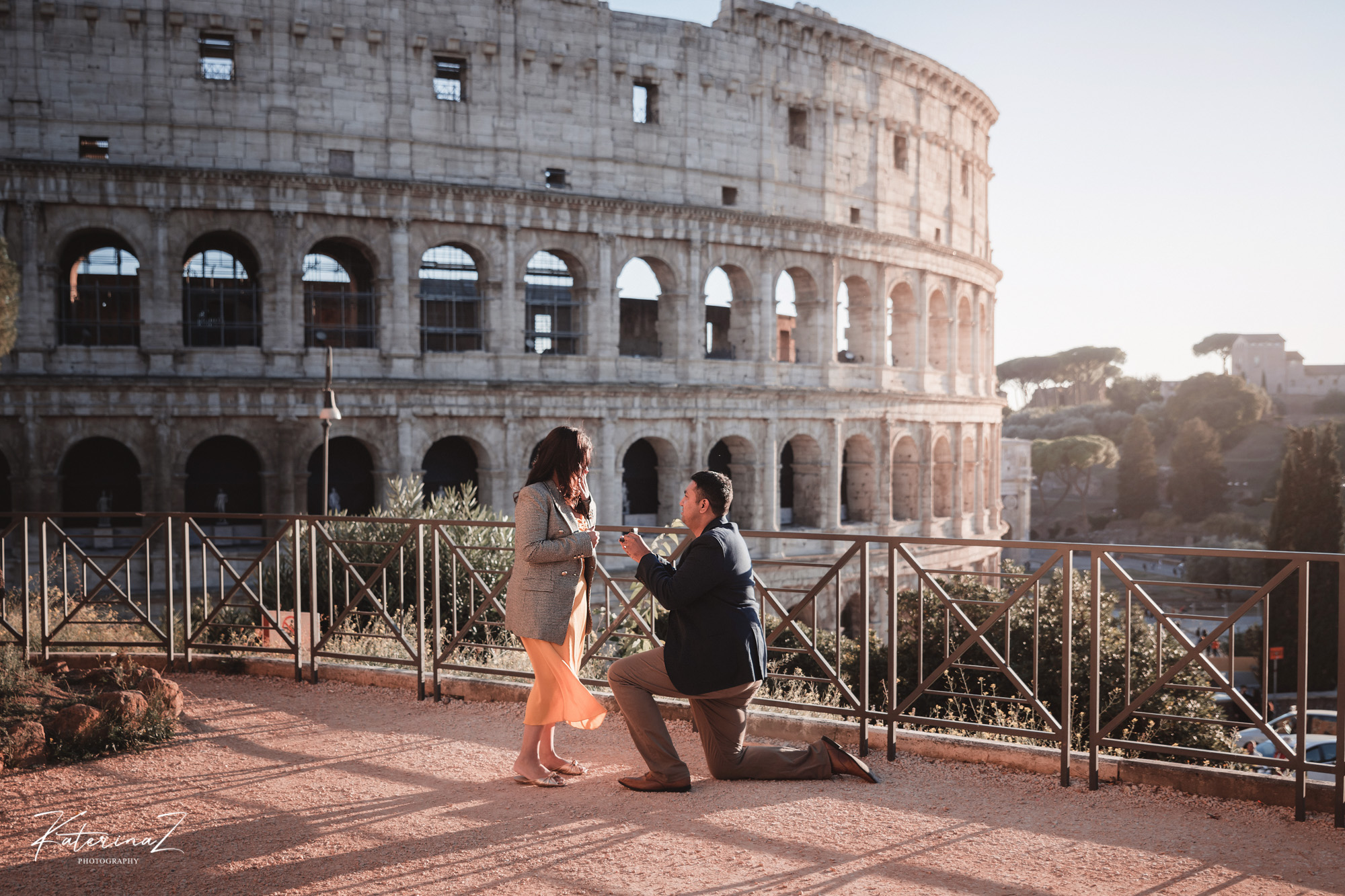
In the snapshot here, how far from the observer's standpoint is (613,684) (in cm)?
507

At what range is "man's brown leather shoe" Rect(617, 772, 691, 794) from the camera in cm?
496

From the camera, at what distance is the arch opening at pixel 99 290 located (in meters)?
21.8

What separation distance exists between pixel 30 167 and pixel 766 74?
54.0 feet

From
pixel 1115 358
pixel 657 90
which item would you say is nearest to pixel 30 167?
pixel 657 90

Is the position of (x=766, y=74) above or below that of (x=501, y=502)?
above

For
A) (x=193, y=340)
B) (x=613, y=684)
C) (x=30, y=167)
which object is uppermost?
(x=30, y=167)

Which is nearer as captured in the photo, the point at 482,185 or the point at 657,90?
the point at 482,185

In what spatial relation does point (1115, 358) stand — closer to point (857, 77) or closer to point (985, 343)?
point (985, 343)

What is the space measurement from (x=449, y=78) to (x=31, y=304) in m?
9.93

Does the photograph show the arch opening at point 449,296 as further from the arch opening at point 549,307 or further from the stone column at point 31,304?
the stone column at point 31,304

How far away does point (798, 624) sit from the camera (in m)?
8.27

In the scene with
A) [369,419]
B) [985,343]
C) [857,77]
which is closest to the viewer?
[369,419]

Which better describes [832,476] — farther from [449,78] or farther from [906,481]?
[449,78]

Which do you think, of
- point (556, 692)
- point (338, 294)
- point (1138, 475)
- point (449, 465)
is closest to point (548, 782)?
point (556, 692)
